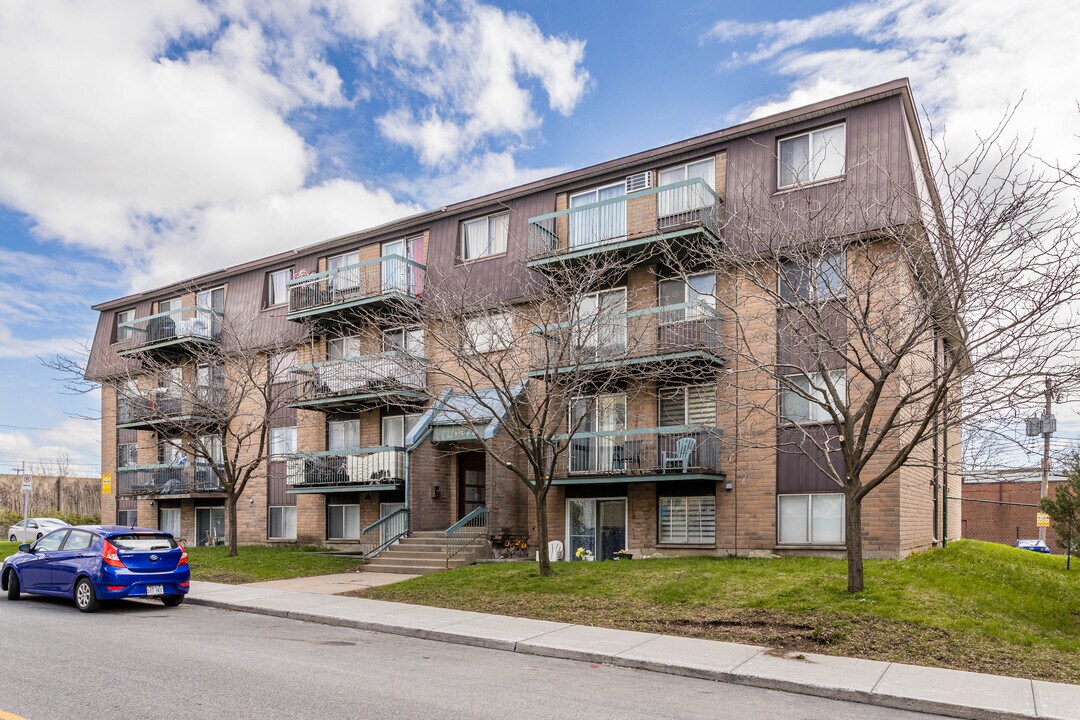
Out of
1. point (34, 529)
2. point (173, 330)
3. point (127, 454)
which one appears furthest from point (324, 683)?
point (34, 529)

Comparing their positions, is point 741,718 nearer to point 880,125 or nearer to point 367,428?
point 880,125

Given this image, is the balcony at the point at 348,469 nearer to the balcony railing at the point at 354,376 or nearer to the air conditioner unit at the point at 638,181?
the balcony railing at the point at 354,376

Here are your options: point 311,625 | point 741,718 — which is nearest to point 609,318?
point 311,625

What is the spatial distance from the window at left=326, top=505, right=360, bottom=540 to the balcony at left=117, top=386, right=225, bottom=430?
4549 millimetres

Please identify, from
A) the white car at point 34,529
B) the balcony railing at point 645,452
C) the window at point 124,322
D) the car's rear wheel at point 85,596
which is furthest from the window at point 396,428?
the white car at point 34,529

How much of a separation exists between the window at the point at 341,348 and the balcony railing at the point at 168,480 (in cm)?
598

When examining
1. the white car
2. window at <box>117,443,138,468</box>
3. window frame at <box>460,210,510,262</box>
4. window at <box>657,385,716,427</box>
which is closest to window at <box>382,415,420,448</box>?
window frame at <box>460,210,510,262</box>

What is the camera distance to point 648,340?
19281 millimetres

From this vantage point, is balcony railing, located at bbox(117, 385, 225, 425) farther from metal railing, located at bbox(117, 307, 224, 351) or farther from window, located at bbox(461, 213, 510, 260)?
window, located at bbox(461, 213, 510, 260)

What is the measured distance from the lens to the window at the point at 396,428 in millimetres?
25188

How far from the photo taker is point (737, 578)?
46.1ft

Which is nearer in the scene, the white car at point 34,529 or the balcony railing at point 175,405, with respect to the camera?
the balcony railing at point 175,405

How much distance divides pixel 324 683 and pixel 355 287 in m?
17.8

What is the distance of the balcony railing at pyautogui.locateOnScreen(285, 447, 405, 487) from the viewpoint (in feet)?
76.6
